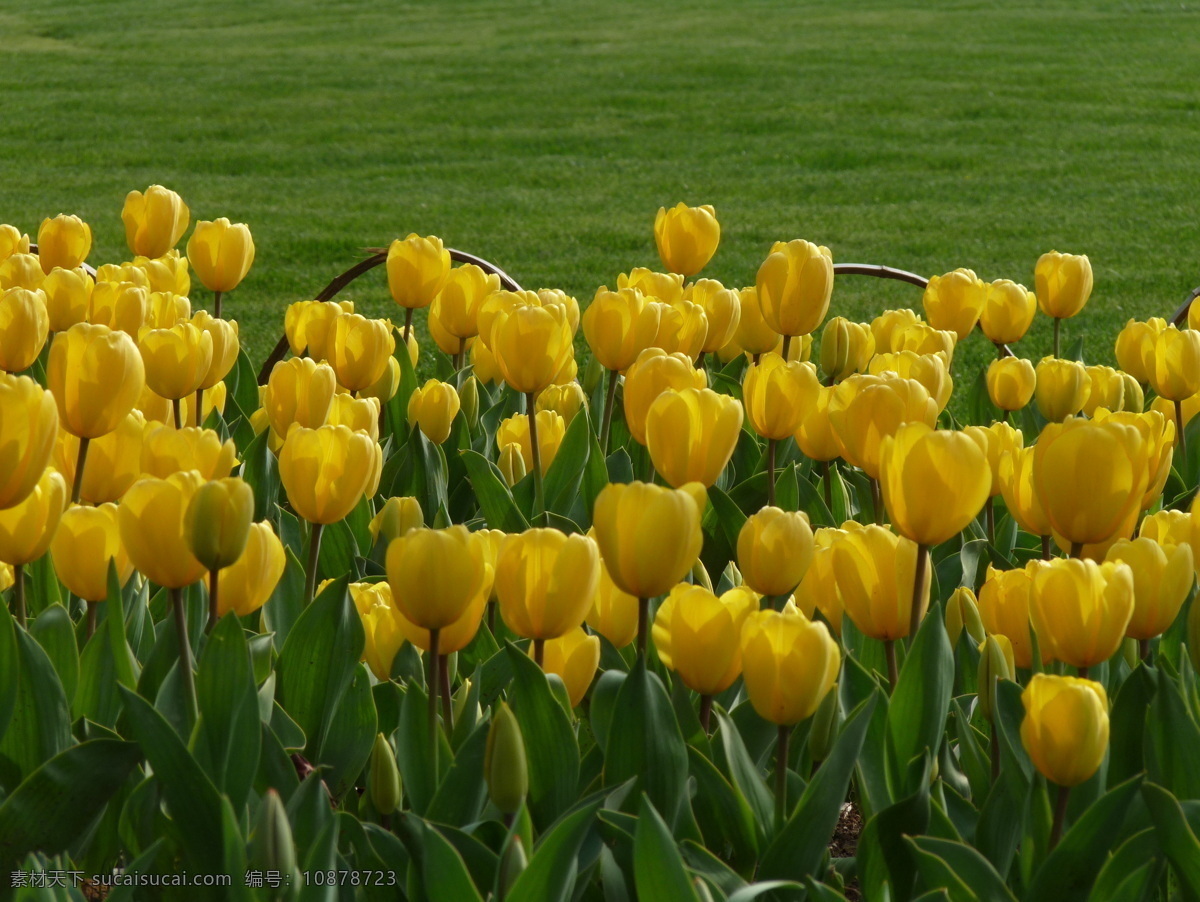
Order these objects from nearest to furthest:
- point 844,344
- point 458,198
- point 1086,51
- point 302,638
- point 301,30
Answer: point 302,638
point 844,344
point 458,198
point 1086,51
point 301,30

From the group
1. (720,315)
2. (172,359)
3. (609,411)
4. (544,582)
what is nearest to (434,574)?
(544,582)

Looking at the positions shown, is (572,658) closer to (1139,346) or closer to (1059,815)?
(1059,815)

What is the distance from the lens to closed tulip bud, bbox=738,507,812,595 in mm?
1136

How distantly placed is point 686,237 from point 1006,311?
54 cm

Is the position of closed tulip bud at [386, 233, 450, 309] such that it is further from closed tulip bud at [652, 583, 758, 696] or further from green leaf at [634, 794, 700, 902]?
green leaf at [634, 794, 700, 902]

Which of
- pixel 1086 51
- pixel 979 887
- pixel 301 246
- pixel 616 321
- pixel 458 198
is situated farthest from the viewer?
pixel 1086 51

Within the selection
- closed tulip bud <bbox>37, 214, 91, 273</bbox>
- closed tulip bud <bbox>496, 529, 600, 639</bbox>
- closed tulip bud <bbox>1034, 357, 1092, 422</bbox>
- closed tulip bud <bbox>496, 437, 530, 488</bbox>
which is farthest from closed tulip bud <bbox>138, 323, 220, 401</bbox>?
closed tulip bud <bbox>1034, 357, 1092, 422</bbox>

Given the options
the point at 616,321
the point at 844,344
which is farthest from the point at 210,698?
the point at 844,344

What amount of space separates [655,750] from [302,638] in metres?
0.36

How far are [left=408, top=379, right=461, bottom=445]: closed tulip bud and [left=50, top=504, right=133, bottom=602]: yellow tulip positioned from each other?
2.36 ft

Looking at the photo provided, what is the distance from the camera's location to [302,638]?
121cm

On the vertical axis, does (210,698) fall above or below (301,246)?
above

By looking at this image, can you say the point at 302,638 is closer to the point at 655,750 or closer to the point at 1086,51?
the point at 655,750

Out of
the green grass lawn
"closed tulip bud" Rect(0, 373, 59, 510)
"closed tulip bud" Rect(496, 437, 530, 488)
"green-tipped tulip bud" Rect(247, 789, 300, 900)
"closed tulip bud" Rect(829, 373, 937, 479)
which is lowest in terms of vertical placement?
the green grass lawn
